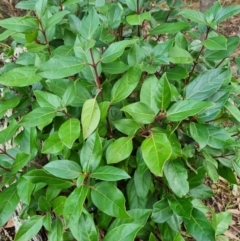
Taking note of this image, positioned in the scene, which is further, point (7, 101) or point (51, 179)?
point (7, 101)

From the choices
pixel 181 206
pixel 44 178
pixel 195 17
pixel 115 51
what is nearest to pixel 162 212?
pixel 181 206

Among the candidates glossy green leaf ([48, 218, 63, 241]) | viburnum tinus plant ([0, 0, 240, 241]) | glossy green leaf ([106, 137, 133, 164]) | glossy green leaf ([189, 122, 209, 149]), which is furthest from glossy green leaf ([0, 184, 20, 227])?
glossy green leaf ([189, 122, 209, 149])

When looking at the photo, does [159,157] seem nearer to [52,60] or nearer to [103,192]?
[103,192]

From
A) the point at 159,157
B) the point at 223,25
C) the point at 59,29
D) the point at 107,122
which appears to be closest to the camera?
the point at 159,157

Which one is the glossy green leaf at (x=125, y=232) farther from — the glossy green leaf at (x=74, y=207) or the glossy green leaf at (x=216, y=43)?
the glossy green leaf at (x=216, y=43)

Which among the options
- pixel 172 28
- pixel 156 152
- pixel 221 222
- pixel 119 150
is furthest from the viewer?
pixel 221 222

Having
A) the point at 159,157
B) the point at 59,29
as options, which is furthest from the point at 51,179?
the point at 59,29

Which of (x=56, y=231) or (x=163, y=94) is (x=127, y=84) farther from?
(x=56, y=231)

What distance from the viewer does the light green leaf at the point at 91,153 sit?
1.02 meters

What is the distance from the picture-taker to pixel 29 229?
3.75 ft

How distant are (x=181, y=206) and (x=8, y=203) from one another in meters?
0.53

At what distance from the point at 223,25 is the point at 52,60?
11.0 ft

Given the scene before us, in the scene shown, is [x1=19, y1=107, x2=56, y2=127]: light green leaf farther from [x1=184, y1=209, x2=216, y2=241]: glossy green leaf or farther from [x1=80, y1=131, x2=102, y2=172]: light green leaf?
[x1=184, y1=209, x2=216, y2=241]: glossy green leaf

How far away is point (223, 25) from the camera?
403cm
